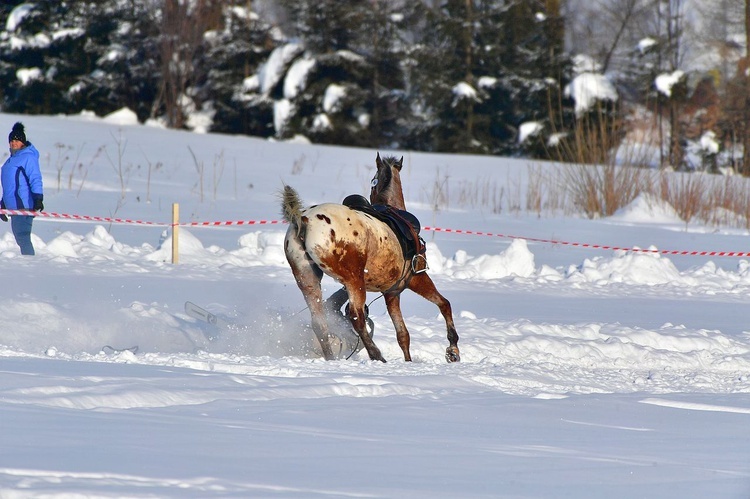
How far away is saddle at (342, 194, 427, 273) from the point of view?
769 cm

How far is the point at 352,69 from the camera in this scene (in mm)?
39312

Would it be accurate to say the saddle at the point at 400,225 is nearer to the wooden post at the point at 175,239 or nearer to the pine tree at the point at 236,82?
the wooden post at the point at 175,239

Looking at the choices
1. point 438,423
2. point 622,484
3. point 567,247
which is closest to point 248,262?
point 567,247

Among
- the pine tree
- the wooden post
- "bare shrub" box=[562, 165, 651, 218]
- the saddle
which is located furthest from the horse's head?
the pine tree

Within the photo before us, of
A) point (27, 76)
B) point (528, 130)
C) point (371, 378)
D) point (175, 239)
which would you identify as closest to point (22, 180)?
point (175, 239)

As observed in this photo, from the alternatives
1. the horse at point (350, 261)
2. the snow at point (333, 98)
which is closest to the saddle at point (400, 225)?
the horse at point (350, 261)

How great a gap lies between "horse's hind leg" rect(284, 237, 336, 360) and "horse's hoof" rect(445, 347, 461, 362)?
919 mm

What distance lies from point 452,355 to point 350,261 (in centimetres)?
122

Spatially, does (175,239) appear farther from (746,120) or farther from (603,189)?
(746,120)

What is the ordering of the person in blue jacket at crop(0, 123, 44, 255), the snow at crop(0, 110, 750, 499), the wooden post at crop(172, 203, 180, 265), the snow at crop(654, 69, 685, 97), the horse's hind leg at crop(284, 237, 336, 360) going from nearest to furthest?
the snow at crop(0, 110, 750, 499) → the horse's hind leg at crop(284, 237, 336, 360) → the person in blue jacket at crop(0, 123, 44, 255) → the wooden post at crop(172, 203, 180, 265) → the snow at crop(654, 69, 685, 97)

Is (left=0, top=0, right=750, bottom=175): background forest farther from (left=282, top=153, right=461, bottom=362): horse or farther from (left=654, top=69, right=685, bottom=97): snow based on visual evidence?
(left=282, top=153, right=461, bottom=362): horse

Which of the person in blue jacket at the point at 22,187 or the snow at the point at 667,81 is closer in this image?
the person in blue jacket at the point at 22,187

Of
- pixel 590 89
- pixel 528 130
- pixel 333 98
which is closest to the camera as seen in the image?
pixel 590 89

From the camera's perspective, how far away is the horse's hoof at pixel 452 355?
798 cm
